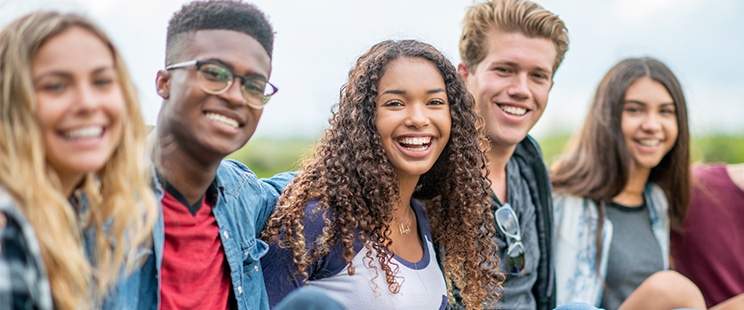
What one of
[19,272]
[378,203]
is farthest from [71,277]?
[378,203]

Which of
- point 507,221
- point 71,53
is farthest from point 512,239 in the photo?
point 71,53

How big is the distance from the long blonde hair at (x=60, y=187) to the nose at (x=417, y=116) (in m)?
1.05

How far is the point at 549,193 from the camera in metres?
4.01

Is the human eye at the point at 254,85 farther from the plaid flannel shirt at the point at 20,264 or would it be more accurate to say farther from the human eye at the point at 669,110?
the human eye at the point at 669,110

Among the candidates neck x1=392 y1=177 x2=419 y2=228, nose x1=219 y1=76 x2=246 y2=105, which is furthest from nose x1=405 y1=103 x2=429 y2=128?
nose x1=219 y1=76 x2=246 y2=105

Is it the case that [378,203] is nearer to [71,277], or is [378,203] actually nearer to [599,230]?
[71,277]

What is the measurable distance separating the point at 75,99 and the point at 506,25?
2.37m

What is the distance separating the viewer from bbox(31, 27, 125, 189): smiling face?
199cm

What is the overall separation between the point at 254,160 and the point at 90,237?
25.8ft

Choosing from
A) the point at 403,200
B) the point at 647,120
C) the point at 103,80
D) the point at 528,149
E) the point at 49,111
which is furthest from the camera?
the point at 647,120

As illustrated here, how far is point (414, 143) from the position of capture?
119 inches

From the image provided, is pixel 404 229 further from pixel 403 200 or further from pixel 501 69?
pixel 501 69

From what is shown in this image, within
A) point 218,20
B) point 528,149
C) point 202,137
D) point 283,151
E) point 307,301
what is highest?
point 218,20

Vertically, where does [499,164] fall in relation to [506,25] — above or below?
Result: below
